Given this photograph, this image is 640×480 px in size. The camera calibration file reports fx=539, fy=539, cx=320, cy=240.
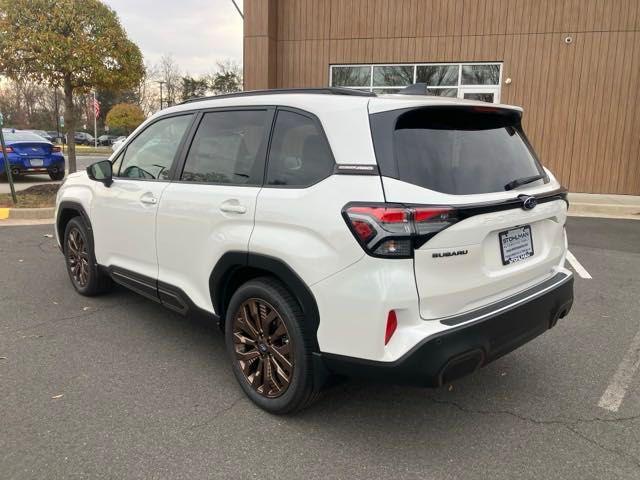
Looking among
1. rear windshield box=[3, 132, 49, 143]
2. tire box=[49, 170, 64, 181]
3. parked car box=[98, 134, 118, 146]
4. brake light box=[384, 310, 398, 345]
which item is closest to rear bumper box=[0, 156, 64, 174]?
tire box=[49, 170, 64, 181]

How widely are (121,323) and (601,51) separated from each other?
12123 millimetres

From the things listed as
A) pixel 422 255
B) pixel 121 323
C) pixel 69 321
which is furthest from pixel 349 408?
pixel 69 321

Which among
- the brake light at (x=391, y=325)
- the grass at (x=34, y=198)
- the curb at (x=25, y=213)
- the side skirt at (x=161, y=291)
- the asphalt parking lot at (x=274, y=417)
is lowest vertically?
the asphalt parking lot at (x=274, y=417)

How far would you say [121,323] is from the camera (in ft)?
14.5

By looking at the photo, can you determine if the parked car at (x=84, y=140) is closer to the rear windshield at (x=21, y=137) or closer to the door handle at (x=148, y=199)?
the rear windshield at (x=21, y=137)

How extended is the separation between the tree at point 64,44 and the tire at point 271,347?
8392 millimetres

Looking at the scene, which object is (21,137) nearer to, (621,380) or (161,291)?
(161,291)

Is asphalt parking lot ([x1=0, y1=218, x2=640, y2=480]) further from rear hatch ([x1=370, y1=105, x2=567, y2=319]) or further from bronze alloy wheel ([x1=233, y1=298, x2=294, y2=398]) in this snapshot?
rear hatch ([x1=370, y1=105, x2=567, y2=319])

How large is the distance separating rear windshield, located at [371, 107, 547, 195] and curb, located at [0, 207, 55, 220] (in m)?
8.36

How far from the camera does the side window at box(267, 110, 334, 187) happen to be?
2.74 meters

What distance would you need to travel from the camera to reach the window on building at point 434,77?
1307cm

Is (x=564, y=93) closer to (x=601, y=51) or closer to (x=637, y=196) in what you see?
(x=601, y=51)

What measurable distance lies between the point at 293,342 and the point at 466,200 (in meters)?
1.11

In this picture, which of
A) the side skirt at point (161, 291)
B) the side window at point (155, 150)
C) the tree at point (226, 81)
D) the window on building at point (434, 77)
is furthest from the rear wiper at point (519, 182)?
the tree at point (226, 81)
